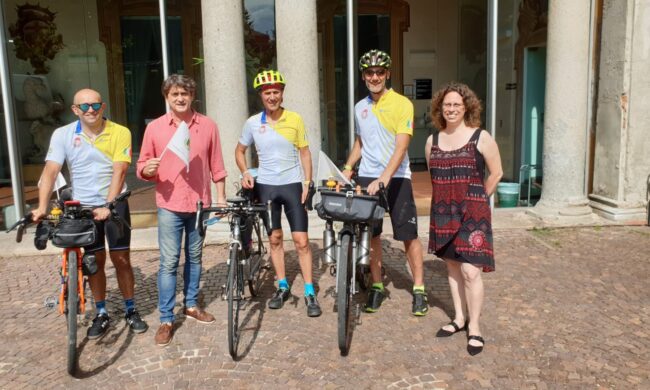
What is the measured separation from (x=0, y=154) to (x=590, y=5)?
885 centimetres

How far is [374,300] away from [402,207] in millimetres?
821

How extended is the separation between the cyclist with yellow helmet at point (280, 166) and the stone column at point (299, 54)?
2372mm

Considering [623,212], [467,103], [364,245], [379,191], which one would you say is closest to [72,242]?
[364,245]

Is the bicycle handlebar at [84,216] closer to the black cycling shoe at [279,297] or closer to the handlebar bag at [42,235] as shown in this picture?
the handlebar bag at [42,235]

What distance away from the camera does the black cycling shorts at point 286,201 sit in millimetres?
4727

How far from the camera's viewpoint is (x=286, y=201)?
4.74 m

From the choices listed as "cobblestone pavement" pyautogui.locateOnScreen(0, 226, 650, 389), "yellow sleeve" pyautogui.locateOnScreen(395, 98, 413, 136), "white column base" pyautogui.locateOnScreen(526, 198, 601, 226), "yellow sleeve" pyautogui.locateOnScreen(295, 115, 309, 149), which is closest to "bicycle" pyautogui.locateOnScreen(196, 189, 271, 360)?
"cobblestone pavement" pyautogui.locateOnScreen(0, 226, 650, 389)

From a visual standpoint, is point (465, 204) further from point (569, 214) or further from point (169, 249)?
point (569, 214)

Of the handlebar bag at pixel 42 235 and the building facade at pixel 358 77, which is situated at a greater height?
the building facade at pixel 358 77

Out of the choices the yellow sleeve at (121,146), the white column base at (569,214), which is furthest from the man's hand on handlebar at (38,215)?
the white column base at (569,214)

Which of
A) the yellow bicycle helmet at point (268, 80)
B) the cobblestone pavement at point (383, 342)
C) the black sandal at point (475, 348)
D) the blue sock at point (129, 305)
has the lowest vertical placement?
the cobblestone pavement at point (383, 342)

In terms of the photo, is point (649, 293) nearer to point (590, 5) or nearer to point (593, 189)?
point (593, 189)

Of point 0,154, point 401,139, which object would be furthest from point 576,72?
point 0,154

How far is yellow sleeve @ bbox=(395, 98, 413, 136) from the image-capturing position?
175 inches
